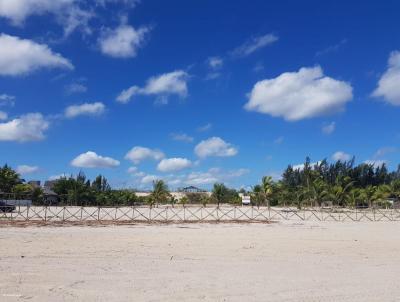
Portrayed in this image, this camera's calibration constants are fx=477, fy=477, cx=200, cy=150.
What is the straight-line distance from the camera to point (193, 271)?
12180mm

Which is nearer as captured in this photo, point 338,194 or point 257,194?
point 338,194

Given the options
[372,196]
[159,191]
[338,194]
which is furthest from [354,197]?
[159,191]

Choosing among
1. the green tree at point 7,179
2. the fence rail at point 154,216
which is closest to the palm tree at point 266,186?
the fence rail at point 154,216

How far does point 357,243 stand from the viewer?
21.4 meters

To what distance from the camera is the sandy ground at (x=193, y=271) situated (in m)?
9.25

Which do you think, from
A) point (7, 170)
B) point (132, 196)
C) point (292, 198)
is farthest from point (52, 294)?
point (132, 196)

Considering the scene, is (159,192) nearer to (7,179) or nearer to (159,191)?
(159,191)

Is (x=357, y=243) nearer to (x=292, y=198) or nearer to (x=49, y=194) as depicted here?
(x=292, y=198)

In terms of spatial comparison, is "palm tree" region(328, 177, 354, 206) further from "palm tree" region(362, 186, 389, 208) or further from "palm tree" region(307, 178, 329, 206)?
"palm tree" region(362, 186, 389, 208)

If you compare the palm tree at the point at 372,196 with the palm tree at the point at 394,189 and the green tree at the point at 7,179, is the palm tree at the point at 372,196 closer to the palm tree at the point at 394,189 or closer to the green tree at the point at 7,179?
the palm tree at the point at 394,189

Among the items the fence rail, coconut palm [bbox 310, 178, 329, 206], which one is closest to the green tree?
the fence rail

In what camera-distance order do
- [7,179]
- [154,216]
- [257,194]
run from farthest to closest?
[257,194] < [7,179] < [154,216]

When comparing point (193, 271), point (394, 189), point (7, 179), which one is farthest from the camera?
point (394, 189)

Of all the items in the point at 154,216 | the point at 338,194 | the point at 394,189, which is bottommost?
the point at 154,216
